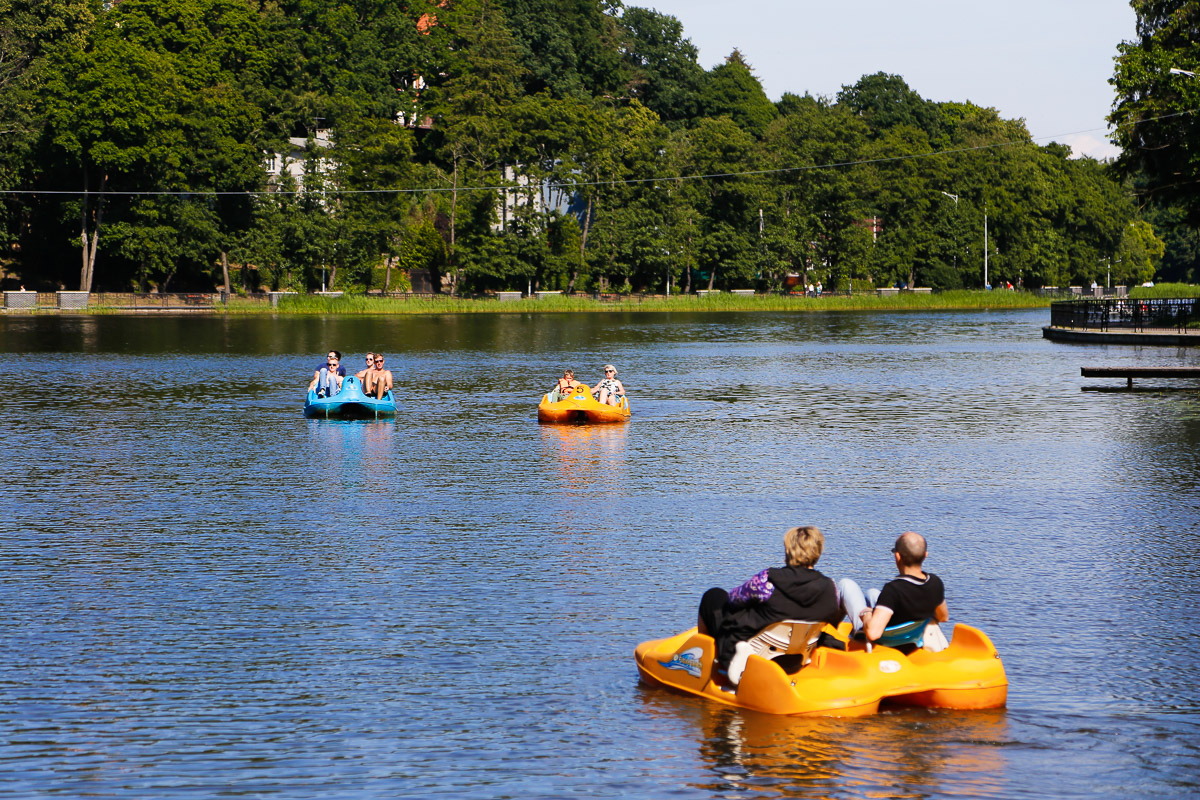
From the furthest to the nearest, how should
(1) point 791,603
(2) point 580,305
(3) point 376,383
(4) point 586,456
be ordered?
(2) point 580,305 → (3) point 376,383 → (4) point 586,456 → (1) point 791,603

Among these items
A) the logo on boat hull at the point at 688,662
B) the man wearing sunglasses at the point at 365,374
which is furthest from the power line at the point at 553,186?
the logo on boat hull at the point at 688,662

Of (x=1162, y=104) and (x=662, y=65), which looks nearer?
(x=1162, y=104)

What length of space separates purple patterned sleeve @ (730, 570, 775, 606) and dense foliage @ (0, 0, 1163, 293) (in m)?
85.2

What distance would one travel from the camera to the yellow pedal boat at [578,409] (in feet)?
87.6

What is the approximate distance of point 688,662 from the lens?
30.2 feet

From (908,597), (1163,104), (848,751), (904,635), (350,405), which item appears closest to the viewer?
(848,751)

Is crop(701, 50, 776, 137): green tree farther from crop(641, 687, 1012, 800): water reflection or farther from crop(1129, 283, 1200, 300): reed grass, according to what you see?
crop(641, 687, 1012, 800): water reflection

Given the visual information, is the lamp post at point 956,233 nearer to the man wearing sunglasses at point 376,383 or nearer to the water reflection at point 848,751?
the man wearing sunglasses at point 376,383

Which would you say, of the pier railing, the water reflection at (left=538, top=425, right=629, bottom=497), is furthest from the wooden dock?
the pier railing

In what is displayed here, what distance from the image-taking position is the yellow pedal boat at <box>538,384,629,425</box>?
26688 mm

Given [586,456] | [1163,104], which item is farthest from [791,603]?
[1163,104]

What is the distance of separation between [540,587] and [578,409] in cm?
1432

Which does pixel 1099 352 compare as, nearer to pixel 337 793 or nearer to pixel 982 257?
pixel 337 793

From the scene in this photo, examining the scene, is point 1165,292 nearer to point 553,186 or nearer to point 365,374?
point 553,186
